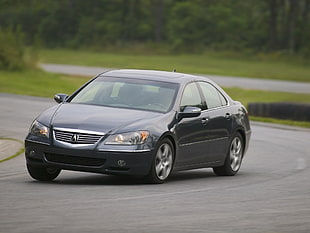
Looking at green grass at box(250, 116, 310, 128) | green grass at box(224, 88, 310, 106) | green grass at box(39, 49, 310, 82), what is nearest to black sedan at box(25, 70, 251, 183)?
green grass at box(250, 116, 310, 128)

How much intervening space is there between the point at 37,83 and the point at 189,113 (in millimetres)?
23034

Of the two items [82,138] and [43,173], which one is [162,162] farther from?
[43,173]

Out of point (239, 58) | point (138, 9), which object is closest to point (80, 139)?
point (239, 58)

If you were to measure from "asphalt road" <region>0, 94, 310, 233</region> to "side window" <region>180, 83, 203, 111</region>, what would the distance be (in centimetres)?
99

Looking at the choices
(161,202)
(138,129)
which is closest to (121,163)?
(138,129)

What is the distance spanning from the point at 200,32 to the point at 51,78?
34703 mm

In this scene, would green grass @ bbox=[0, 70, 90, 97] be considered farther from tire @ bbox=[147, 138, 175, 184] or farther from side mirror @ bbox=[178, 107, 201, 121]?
tire @ bbox=[147, 138, 175, 184]

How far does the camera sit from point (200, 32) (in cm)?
7088

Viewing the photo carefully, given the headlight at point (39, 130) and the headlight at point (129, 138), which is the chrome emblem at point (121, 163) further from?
the headlight at point (39, 130)

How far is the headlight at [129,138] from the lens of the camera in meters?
11.6

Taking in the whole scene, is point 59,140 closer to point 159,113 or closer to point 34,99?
point 159,113

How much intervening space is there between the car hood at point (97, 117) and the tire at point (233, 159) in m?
2.14

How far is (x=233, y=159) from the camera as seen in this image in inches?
566

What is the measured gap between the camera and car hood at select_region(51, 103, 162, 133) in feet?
38.3
